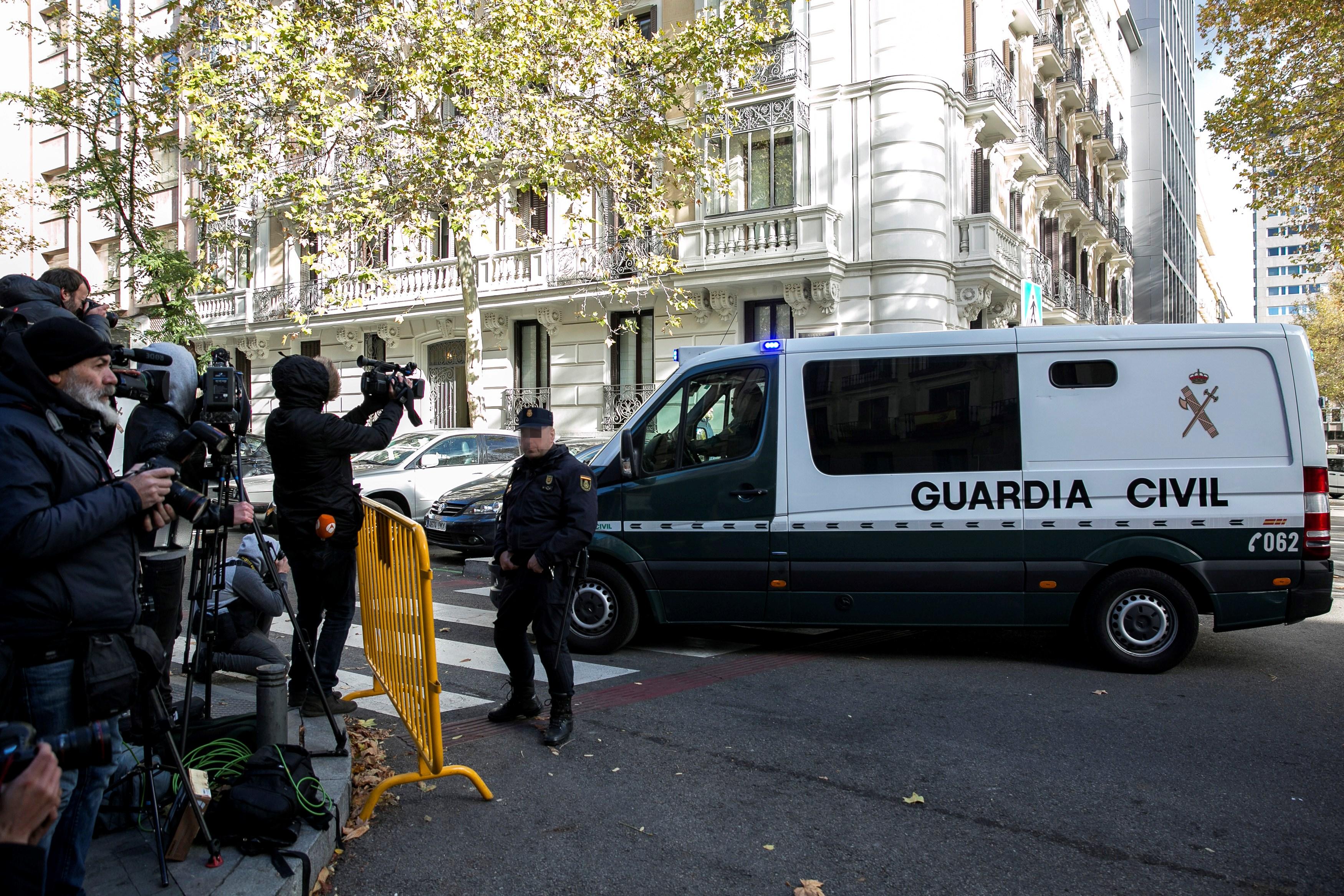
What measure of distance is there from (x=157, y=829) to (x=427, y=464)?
10090 millimetres

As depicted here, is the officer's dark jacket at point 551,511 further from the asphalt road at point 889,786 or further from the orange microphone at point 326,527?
the asphalt road at point 889,786

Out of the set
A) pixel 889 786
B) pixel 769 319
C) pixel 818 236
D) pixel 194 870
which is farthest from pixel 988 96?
pixel 194 870

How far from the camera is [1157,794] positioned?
13.7 feet

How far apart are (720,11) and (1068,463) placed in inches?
638

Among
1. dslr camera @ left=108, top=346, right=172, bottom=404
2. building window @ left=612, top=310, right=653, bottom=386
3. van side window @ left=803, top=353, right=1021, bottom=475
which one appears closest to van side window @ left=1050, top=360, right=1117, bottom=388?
van side window @ left=803, top=353, right=1021, bottom=475

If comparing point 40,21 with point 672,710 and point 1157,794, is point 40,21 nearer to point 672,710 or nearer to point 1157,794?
point 672,710

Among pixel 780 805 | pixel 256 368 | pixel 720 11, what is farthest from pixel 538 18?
pixel 256 368

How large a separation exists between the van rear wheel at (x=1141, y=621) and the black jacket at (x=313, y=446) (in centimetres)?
476

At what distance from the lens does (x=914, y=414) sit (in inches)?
257

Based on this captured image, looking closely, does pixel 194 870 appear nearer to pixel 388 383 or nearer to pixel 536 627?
pixel 536 627

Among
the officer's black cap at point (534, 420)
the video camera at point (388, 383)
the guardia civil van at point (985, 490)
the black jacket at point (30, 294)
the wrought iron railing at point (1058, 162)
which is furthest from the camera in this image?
the wrought iron railing at point (1058, 162)

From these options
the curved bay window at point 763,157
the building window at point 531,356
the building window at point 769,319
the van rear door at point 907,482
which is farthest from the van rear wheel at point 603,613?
the building window at point 531,356

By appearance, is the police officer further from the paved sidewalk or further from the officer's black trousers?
the paved sidewalk

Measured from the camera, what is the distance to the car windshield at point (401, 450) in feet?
42.6
